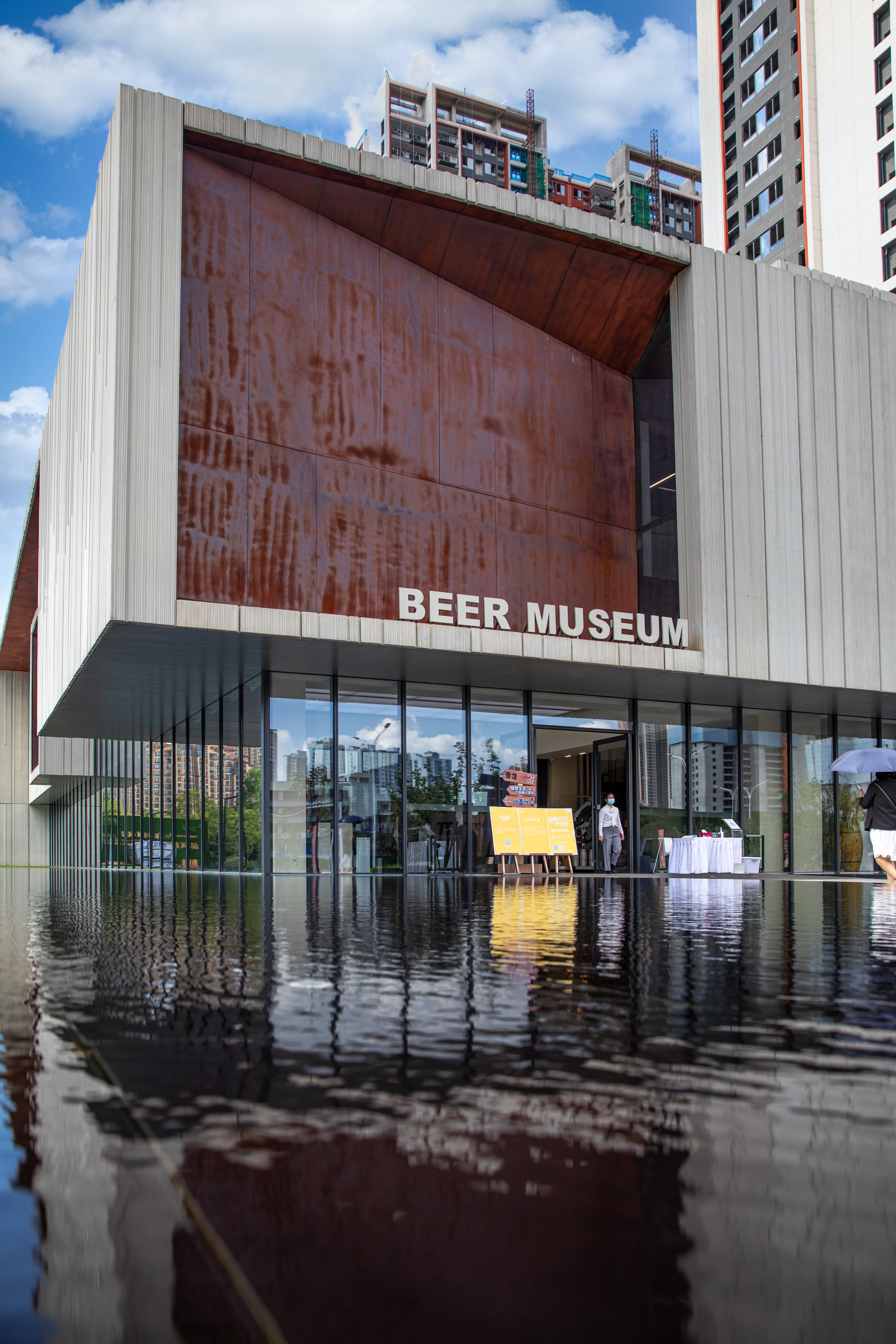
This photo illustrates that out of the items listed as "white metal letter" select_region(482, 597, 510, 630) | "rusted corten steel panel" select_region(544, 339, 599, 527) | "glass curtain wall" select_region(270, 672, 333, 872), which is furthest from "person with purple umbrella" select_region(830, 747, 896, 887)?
"glass curtain wall" select_region(270, 672, 333, 872)

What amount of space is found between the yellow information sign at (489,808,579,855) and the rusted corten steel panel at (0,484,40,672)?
21.4m

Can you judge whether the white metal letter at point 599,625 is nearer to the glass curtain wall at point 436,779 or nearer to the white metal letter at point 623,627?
the white metal letter at point 623,627

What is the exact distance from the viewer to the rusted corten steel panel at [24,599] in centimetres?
3675

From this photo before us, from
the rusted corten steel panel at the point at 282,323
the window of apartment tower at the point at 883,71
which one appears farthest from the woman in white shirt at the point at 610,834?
the window of apartment tower at the point at 883,71

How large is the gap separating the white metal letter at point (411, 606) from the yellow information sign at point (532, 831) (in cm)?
410

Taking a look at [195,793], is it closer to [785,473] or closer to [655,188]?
[785,473]

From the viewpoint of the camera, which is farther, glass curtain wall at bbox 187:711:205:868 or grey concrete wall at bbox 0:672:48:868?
grey concrete wall at bbox 0:672:48:868

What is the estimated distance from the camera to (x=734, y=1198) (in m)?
1.53

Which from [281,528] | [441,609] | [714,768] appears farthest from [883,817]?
[281,528]

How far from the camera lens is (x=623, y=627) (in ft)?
66.9

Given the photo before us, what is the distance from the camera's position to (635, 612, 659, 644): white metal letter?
20.5 metres

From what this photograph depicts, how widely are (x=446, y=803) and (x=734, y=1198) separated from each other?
20039 millimetres

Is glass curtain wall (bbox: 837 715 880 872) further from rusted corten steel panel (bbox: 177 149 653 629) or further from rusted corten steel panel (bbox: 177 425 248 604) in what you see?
rusted corten steel panel (bbox: 177 425 248 604)

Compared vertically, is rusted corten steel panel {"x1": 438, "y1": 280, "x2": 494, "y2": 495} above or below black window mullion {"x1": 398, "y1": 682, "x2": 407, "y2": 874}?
above
